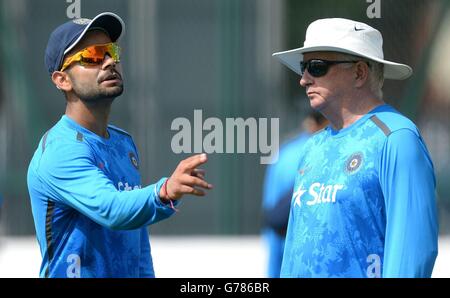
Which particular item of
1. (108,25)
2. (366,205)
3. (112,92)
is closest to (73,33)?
(108,25)

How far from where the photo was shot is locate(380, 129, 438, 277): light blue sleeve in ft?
13.3

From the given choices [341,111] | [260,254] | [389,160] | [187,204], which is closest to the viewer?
[389,160]

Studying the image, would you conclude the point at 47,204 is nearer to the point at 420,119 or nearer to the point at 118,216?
the point at 118,216

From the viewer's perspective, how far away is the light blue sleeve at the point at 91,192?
4.29 metres

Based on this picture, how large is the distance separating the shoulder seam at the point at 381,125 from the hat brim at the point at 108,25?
125 cm

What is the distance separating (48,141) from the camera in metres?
4.74

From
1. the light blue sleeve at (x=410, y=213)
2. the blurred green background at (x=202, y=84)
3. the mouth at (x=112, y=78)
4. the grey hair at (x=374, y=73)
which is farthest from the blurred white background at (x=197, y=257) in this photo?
the light blue sleeve at (x=410, y=213)

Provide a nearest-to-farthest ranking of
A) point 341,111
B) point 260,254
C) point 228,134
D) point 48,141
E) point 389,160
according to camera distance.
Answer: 1. point 389,160
2. point 341,111
3. point 48,141
4. point 228,134
5. point 260,254

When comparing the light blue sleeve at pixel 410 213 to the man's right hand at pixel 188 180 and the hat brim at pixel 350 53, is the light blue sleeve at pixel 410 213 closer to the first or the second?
the hat brim at pixel 350 53

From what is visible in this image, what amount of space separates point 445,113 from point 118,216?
8.49 m

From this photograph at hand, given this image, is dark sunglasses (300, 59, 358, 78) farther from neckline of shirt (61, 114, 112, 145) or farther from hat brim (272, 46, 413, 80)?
neckline of shirt (61, 114, 112, 145)

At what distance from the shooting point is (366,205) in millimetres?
4191

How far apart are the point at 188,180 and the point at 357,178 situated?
652mm

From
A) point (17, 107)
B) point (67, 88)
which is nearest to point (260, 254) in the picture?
point (17, 107)
